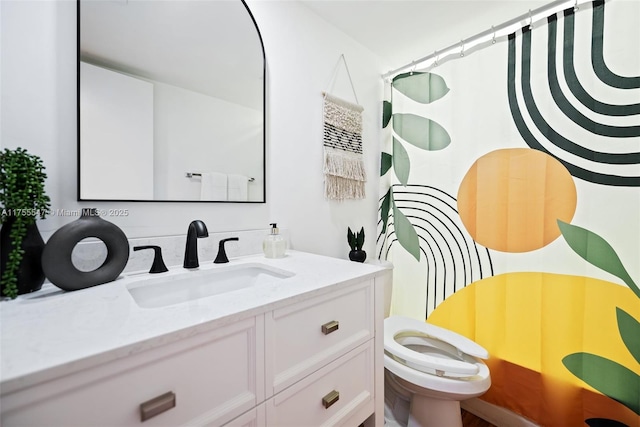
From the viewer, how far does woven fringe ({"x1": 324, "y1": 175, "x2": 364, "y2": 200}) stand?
1.60 m

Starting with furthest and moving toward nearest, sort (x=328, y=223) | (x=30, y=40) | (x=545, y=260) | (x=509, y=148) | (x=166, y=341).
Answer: (x=328, y=223)
(x=509, y=148)
(x=545, y=260)
(x=30, y=40)
(x=166, y=341)

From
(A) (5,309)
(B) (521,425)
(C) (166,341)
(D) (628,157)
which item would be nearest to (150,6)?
(A) (5,309)

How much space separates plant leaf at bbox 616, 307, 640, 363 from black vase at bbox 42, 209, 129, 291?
1870 mm

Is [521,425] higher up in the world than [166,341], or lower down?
lower down

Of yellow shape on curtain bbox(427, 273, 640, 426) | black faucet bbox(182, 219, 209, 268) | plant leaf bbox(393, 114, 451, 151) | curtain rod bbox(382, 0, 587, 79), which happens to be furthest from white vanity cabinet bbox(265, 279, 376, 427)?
curtain rod bbox(382, 0, 587, 79)

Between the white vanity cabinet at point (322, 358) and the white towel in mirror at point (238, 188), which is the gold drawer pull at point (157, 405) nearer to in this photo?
Result: the white vanity cabinet at point (322, 358)

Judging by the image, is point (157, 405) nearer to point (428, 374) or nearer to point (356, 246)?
point (428, 374)

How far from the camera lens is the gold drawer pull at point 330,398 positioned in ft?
2.63

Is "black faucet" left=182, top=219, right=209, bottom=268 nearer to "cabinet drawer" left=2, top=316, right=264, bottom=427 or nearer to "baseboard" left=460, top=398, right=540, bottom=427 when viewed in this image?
"cabinet drawer" left=2, top=316, right=264, bottom=427

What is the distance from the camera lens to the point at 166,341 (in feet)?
1.65

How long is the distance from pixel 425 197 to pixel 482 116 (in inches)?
20.7

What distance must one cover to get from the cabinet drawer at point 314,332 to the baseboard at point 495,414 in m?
1.08

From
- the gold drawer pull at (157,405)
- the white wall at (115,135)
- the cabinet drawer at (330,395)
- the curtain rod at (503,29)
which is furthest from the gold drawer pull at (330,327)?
the curtain rod at (503,29)

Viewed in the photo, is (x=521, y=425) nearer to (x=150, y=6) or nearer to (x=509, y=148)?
(x=509, y=148)
